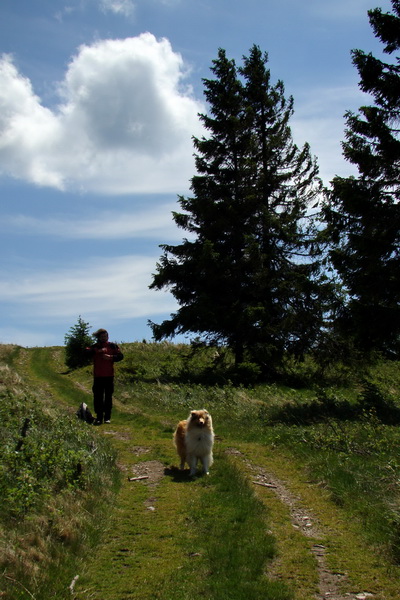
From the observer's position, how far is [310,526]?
6.79 m

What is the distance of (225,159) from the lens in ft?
84.9

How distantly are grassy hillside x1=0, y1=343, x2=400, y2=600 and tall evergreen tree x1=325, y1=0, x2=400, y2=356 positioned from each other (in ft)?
13.9

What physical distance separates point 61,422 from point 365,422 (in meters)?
7.83

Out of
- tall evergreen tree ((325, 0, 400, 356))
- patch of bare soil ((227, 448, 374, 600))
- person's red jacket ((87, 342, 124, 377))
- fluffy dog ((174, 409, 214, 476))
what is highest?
tall evergreen tree ((325, 0, 400, 356))

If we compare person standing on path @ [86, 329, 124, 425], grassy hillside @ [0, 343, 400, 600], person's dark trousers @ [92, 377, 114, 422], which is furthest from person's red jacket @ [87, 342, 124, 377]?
grassy hillside @ [0, 343, 400, 600]

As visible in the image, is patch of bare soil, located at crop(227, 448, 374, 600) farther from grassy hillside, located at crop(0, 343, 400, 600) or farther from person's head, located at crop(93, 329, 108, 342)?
person's head, located at crop(93, 329, 108, 342)

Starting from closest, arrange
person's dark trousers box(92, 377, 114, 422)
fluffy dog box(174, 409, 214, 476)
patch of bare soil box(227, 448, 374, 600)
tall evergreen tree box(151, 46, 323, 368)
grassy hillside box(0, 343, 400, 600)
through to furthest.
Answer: patch of bare soil box(227, 448, 374, 600)
grassy hillside box(0, 343, 400, 600)
fluffy dog box(174, 409, 214, 476)
person's dark trousers box(92, 377, 114, 422)
tall evergreen tree box(151, 46, 323, 368)

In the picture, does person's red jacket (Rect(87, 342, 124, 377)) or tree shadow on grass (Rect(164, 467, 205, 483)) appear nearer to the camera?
tree shadow on grass (Rect(164, 467, 205, 483))

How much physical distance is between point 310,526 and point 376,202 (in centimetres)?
1268

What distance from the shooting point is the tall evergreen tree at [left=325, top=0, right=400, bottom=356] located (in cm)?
1634

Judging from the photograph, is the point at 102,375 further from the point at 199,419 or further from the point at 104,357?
the point at 199,419

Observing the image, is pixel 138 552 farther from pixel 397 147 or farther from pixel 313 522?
pixel 397 147

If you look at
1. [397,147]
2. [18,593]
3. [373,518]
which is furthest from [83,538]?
[397,147]

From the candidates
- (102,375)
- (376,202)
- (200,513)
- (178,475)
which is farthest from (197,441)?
(376,202)
